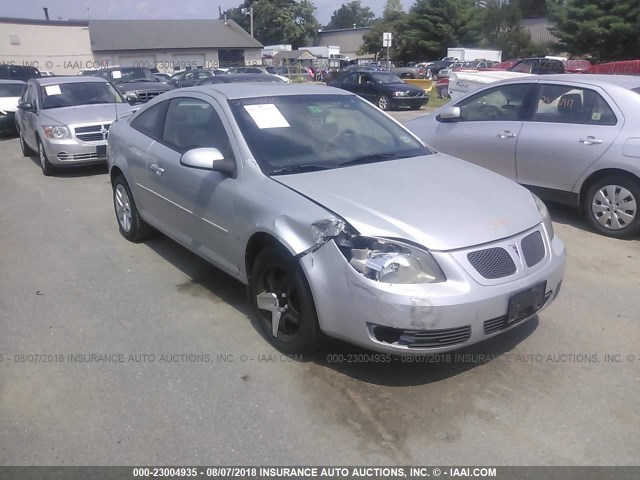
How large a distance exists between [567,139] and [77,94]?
841cm

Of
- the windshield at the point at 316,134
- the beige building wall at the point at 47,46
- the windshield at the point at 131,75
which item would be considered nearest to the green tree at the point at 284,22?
the beige building wall at the point at 47,46

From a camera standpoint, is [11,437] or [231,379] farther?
[231,379]

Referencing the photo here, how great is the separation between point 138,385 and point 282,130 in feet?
6.48

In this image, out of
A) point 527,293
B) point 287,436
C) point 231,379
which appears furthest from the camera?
point 231,379

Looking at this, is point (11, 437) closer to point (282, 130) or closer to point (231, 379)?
point (231, 379)

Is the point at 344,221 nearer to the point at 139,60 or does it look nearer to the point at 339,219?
the point at 339,219

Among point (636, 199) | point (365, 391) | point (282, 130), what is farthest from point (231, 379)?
point (636, 199)

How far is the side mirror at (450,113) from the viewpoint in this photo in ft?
23.4

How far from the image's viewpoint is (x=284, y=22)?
9612 cm

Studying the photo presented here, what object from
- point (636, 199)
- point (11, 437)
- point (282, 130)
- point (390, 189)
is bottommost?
point (11, 437)

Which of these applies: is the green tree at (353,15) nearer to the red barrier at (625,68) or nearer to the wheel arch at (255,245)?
the red barrier at (625,68)

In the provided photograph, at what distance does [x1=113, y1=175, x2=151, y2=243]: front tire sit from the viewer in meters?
5.83

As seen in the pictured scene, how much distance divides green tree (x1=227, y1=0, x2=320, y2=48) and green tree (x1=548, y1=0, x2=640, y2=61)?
62860mm

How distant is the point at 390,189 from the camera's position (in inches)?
146
